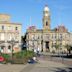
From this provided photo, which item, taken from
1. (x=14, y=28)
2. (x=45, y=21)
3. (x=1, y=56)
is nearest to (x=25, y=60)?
(x=1, y=56)

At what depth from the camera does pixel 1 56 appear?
167 ft

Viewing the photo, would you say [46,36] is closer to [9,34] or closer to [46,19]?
[46,19]

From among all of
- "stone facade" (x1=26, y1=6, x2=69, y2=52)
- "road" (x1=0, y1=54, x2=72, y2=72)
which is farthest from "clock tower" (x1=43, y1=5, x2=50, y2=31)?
"road" (x1=0, y1=54, x2=72, y2=72)

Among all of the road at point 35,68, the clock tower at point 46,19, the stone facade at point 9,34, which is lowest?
the road at point 35,68

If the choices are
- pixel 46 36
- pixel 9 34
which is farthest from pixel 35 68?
pixel 46 36

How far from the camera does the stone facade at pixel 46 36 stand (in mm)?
141000

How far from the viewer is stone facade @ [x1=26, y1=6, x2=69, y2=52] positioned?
14100 centimetres

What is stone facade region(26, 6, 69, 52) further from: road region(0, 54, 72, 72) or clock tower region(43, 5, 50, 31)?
road region(0, 54, 72, 72)

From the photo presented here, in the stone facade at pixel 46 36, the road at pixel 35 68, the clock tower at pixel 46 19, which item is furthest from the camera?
the stone facade at pixel 46 36

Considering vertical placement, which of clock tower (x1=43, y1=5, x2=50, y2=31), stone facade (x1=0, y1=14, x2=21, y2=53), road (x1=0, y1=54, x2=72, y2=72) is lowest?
road (x1=0, y1=54, x2=72, y2=72)

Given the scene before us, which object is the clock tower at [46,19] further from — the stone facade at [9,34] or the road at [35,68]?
the road at [35,68]

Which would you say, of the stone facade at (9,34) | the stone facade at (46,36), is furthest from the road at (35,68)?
the stone facade at (46,36)

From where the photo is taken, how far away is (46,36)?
143500mm

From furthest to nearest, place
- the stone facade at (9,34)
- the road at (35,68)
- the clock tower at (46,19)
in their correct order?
the clock tower at (46,19) < the stone facade at (9,34) < the road at (35,68)
